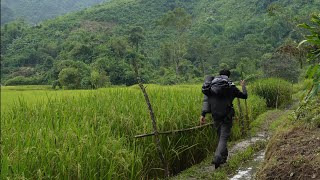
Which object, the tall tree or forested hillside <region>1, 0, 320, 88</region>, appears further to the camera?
the tall tree

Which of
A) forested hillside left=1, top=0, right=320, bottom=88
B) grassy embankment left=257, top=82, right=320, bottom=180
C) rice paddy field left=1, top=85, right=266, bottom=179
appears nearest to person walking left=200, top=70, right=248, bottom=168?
rice paddy field left=1, top=85, right=266, bottom=179

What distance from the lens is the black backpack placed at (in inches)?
193

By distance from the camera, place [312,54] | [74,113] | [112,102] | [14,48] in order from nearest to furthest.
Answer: [312,54] → [74,113] → [112,102] → [14,48]

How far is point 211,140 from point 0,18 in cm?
416

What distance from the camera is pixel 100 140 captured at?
4.05m

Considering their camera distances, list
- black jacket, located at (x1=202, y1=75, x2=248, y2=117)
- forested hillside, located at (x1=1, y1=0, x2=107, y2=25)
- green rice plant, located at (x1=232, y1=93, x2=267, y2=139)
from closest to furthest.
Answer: forested hillside, located at (x1=1, y1=0, x2=107, y2=25) < black jacket, located at (x1=202, y1=75, x2=248, y2=117) < green rice plant, located at (x1=232, y1=93, x2=267, y2=139)

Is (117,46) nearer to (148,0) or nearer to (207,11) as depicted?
(207,11)

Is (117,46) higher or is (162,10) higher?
(162,10)

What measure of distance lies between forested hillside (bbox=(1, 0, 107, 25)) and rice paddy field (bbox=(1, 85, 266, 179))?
1282 millimetres

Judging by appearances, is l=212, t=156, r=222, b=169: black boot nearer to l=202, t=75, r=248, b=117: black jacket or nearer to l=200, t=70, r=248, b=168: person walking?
l=200, t=70, r=248, b=168: person walking

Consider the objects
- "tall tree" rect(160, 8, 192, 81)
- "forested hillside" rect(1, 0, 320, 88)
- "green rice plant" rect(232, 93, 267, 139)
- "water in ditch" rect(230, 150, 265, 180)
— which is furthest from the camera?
"tall tree" rect(160, 8, 192, 81)

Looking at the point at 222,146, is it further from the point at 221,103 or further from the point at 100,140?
the point at 100,140

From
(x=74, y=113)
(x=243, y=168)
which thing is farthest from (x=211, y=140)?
(x=74, y=113)

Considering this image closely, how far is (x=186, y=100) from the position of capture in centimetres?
649
